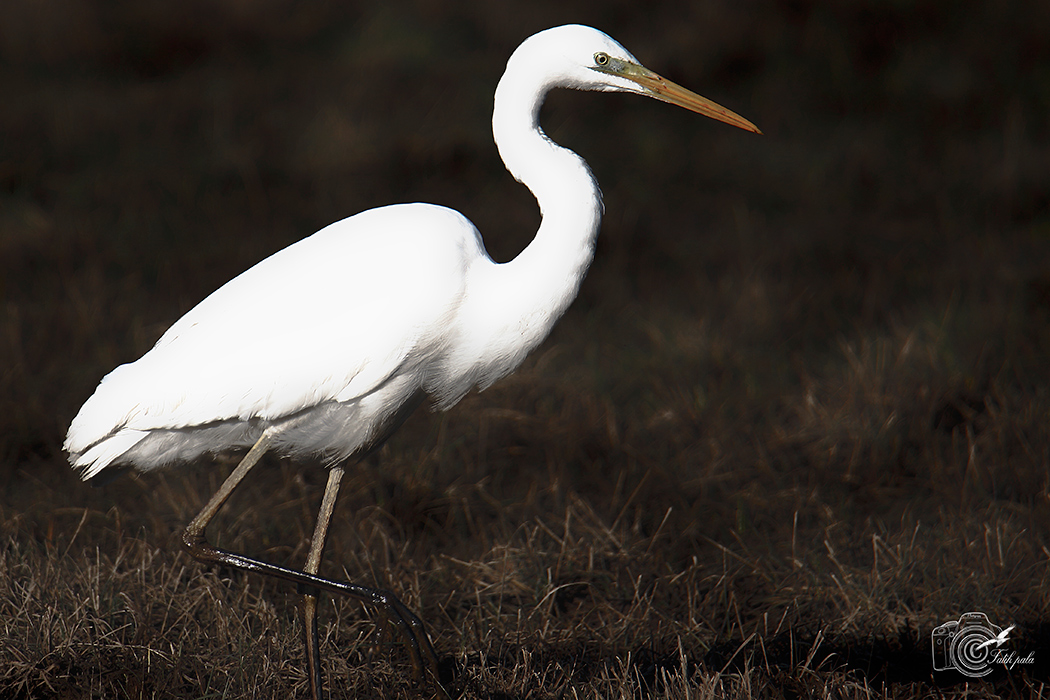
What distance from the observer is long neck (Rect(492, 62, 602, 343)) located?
2.15 meters

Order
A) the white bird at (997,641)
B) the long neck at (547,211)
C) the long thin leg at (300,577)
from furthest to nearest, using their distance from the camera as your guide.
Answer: the white bird at (997,641)
the long thin leg at (300,577)
the long neck at (547,211)

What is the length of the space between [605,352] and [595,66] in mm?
2279

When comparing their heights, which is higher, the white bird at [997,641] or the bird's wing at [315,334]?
the bird's wing at [315,334]

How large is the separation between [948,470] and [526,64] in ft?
6.64

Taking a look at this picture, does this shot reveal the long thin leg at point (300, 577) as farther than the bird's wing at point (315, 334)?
Yes

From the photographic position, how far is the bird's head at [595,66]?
2.21 metres

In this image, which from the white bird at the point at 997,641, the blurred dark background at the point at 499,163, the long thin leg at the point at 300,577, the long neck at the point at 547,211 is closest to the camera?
the long neck at the point at 547,211

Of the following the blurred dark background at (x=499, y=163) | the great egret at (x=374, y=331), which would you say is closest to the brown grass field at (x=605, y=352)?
the blurred dark background at (x=499, y=163)

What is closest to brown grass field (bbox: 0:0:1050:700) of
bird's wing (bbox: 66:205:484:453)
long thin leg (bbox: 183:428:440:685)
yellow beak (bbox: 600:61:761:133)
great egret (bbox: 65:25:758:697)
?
long thin leg (bbox: 183:428:440:685)

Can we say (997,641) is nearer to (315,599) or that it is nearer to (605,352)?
(315,599)

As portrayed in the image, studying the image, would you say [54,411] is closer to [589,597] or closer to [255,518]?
[255,518]

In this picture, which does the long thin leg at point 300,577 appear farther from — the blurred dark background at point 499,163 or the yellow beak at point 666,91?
the blurred dark background at point 499,163

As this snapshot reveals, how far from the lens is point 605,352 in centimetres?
441

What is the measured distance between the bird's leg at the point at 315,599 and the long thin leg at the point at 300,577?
0.16 ft
